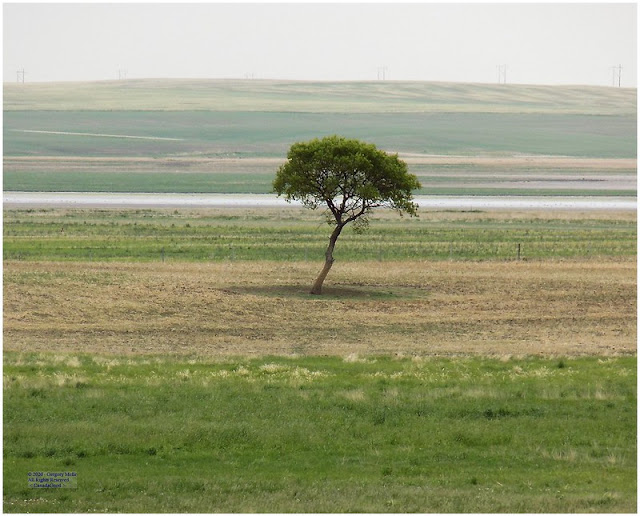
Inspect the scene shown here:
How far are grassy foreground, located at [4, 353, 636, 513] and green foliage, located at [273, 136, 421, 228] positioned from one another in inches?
821

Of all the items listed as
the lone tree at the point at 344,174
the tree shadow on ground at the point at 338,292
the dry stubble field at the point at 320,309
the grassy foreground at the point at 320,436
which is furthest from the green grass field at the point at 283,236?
the grassy foreground at the point at 320,436

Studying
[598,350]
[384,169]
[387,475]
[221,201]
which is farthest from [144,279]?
[221,201]

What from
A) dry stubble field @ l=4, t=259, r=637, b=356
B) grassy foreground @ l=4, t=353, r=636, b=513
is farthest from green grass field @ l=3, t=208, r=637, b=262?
grassy foreground @ l=4, t=353, r=636, b=513

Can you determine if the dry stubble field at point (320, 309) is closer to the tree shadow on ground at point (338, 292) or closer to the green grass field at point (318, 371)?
the tree shadow on ground at point (338, 292)

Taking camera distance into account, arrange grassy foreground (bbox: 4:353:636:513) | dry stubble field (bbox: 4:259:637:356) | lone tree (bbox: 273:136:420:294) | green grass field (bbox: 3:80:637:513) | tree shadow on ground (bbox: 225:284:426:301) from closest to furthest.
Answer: grassy foreground (bbox: 4:353:636:513), green grass field (bbox: 3:80:637:513), dry stubble field (bbox: 4:259:637:356), tree shadow on ground (bbox: 225:284:426:301), lone tree (bbox: 273:136:420:294)

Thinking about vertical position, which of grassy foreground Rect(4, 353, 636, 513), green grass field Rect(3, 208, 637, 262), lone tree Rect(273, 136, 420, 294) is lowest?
green grass field Rect(3, 208, 637, 262)

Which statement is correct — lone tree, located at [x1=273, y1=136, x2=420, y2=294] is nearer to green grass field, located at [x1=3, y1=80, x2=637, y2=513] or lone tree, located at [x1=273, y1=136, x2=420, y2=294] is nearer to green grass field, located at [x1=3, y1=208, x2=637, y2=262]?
green grass field, located at [x1=3, y1=80, x2=637, y2=513]

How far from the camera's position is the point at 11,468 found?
20016 mm

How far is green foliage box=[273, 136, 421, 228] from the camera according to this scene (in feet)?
172

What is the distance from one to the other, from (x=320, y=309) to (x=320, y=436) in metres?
24.8

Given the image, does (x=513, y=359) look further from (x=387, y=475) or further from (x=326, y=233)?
(x=326, y=233)

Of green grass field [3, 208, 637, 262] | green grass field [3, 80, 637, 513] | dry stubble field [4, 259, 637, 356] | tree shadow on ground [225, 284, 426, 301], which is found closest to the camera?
green grass field [3, 80, 637, 513]

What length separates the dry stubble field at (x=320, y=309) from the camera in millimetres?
38719

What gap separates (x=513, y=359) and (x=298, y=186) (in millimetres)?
21119
